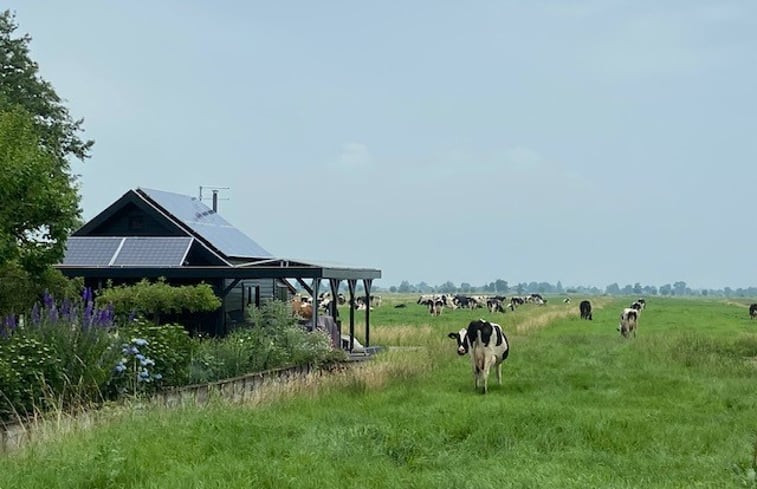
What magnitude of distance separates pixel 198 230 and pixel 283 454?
16.9 meters

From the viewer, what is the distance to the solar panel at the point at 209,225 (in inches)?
1013

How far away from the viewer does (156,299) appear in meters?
19.7

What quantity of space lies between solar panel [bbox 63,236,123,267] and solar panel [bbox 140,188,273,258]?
2206 mm

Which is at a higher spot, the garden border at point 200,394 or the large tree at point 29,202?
the large tree at point 29,202

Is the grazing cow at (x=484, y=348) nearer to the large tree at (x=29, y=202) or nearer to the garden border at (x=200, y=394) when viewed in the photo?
the garden border at (x=200, y=394)

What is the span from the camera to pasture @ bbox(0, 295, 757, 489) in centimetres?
823

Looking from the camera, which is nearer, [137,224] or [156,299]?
[156,299]

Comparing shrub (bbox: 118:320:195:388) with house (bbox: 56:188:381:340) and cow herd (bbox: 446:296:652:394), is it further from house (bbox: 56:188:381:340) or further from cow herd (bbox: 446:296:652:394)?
house (bbox: 56:188:381:340)

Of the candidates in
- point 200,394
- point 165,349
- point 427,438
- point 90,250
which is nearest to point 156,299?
point 90,250

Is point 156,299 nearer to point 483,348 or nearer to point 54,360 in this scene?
point 483,348

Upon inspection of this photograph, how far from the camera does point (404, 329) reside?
112 feet

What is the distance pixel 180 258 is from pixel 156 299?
3124 millimetres

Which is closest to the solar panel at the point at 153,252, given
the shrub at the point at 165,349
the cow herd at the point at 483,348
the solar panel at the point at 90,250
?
the solar panel at the point at 90,250

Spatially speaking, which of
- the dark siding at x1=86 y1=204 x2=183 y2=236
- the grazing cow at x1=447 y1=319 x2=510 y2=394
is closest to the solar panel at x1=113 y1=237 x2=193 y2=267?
the dark siding at x1=86 y1=204 x2=183 y2=236
